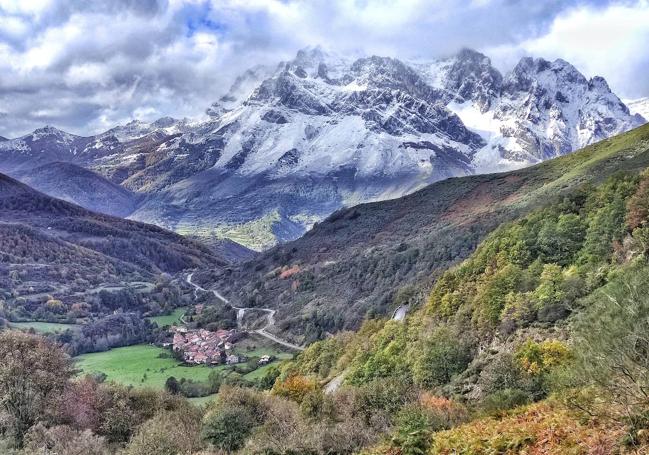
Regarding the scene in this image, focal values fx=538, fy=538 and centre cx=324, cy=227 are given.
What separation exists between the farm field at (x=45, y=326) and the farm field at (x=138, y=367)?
95.2ft

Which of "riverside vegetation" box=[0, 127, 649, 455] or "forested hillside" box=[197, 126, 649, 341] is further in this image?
"forested hillside" box=[197, 126, 649, 341]

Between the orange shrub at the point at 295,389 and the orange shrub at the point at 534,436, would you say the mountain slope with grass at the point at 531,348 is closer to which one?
the orange shrub at the point at 534,436

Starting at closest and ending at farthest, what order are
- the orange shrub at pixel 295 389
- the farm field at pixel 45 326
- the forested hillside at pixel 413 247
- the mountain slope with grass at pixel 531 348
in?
the mountain slope with grass at pixel 531 348, the orange shrub at pixel 295 389, the forested hillside at pixel 413 247, the farm field at pixel 45 326

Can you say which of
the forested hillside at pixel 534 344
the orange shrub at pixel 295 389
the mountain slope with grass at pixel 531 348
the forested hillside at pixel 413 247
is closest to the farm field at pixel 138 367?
the forested hillside at pixel 413 247

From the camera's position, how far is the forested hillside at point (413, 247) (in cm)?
11400

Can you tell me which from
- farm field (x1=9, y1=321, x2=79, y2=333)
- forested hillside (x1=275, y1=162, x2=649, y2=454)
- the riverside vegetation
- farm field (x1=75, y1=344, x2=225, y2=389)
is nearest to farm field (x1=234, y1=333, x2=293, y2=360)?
farm field (x1=75, y1=344, x2=225, y2=389)

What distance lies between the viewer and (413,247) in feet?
457

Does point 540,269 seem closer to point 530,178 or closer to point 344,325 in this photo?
point 344,325

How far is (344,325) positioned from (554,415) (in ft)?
326

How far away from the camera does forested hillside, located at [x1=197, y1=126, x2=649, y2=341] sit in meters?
114

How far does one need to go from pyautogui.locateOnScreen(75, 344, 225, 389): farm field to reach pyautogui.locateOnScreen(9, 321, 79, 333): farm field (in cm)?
2901

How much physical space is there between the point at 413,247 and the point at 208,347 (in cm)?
5952

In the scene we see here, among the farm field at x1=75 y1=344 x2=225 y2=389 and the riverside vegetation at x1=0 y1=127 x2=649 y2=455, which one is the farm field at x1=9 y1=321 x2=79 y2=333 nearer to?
the farm field at x1=75 y1=344 x2=225 y2=389

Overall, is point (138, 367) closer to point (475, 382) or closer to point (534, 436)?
point (475, 382)
